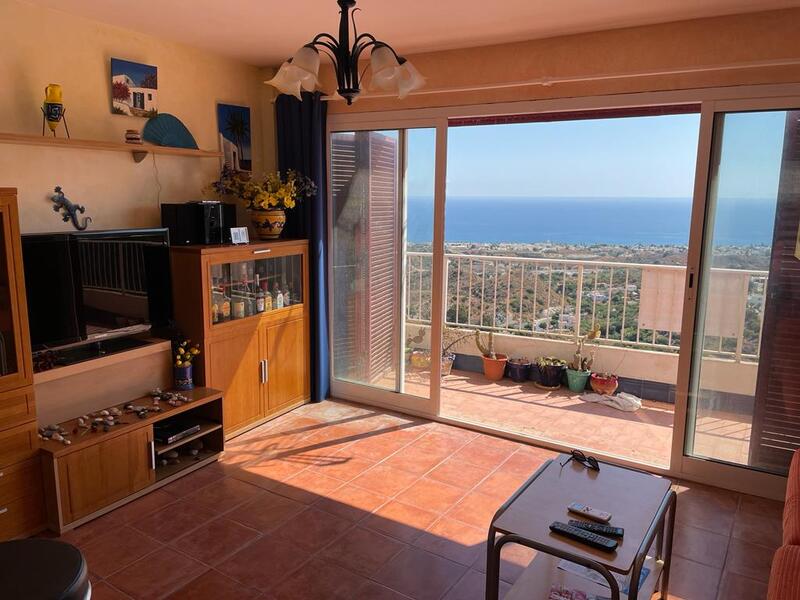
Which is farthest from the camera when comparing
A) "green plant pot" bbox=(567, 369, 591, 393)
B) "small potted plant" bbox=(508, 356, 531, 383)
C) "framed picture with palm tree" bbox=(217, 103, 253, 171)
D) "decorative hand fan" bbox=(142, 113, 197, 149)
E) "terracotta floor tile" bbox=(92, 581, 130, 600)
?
"small potted plant" bbox=(508, 356, 531, 383)

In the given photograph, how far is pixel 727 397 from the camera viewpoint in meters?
3.25

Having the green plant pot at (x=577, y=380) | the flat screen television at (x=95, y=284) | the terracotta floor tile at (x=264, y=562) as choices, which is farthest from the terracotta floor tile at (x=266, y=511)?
the green plant pot at (x=577, y=380)

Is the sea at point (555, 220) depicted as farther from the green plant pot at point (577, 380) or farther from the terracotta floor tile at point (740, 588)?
the terracotta floor tile at point (740, 588)

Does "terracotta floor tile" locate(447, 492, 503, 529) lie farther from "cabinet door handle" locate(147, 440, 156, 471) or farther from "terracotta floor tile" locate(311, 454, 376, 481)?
"cabinet door handle" locate(147, 440, 156, 471)

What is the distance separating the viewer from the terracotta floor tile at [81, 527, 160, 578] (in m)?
2.47

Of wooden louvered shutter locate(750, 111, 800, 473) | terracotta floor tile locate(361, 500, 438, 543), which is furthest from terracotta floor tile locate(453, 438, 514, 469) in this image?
wooden louvered shutter locate(750, 111, 800, 473)

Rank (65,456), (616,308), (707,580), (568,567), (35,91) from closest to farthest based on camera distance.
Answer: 1. (568,567)
2. (707,580)
3. (65,456)
4. (35,91)
5. (616,308)

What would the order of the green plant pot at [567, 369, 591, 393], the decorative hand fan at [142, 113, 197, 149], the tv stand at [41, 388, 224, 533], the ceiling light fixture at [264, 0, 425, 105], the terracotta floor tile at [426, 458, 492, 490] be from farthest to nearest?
1. the green plant pot at [567, 369, 591, 393]
2. the decorative hand fan at [142, 113, 197, 149]
3. the terracotta floor tile at [426, 458, 492, 490]
4. the tv stand at [41, 388, 224, 533]
5. the ceiling light fixture at [264, 0, 425, 105]

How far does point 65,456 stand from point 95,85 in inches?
79.2

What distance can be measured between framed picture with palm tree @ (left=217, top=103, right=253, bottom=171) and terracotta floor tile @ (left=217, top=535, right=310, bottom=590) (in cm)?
263

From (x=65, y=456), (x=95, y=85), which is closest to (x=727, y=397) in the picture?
(x=65, y=456)

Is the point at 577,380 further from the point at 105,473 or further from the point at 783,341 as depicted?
the point at 105,473

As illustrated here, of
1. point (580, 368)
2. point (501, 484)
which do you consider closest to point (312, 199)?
point (501, 484)

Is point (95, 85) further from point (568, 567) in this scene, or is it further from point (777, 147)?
point (777, 147)
